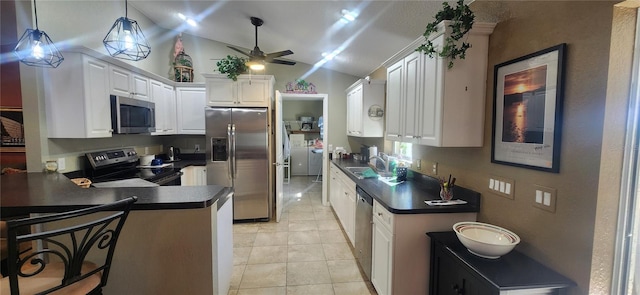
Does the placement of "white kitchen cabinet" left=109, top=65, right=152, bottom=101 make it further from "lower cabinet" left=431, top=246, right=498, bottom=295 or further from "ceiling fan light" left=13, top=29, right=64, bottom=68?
"lower cabinet" left=431, top=246, right=498, bottom=295

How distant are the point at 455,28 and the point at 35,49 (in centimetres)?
318

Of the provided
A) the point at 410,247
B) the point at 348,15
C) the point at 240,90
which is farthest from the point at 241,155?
the point at 410,247

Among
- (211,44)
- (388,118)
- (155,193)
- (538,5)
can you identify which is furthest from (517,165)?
(211,44)

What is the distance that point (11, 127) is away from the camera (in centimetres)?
305

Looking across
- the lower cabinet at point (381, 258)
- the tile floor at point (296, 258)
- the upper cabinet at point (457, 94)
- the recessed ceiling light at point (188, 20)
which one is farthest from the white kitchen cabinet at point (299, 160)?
the upper cabinet at point (457, 94)

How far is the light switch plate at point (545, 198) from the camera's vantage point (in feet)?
4.75

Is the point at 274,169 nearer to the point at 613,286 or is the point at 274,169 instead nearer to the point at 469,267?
the point at 469,267

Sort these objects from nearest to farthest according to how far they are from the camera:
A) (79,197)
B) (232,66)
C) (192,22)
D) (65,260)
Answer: (65,260), (79,197), (232,66), (192,22)

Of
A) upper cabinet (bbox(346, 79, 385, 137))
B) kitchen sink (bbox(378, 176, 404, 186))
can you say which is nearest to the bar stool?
kitchen sink (bbox(378, 176, 404, 186))

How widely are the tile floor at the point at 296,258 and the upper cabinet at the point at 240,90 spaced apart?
75.1 inches

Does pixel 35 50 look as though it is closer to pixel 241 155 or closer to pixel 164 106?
pixel 164 106

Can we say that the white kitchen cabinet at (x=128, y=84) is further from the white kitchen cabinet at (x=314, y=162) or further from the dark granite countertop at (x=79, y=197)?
the white kitchen cabinet at (x=314, y=162)

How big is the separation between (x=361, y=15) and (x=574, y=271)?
7.99 ft

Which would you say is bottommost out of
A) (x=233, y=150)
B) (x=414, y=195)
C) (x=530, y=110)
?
(x=414, y=195)
